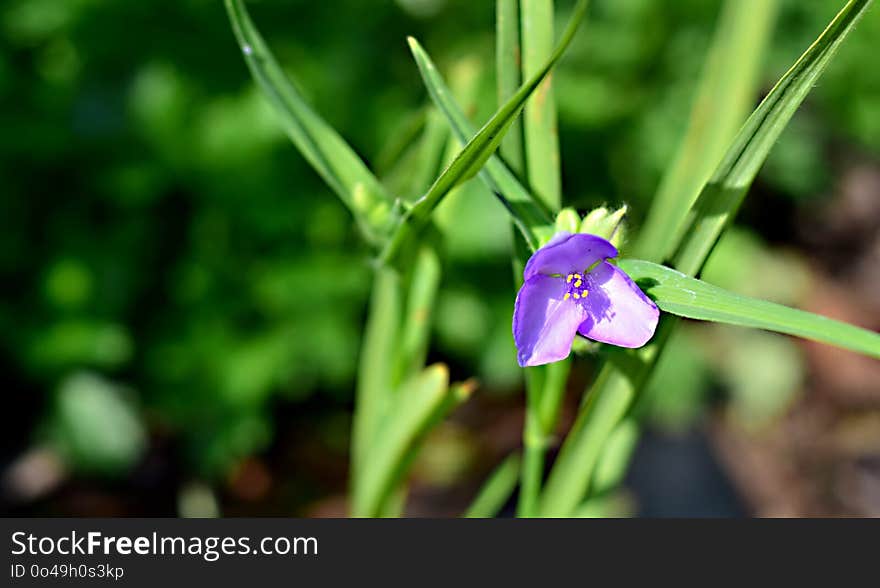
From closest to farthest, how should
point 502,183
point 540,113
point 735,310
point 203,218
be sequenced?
point 735,310, point 502,183, point 540,113, point 203,218

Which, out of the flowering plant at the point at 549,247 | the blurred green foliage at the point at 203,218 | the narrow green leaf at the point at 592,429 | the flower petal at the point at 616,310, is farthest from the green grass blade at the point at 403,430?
the blurred green foliage at the point at 203,218

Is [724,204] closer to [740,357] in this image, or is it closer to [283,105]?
[283,105]

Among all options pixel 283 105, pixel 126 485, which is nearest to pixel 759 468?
pixel 126 485

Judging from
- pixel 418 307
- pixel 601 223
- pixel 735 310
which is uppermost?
pixel 418 307

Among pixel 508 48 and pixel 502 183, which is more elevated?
pixel 508 48

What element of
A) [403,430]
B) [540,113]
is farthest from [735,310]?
[403,430]

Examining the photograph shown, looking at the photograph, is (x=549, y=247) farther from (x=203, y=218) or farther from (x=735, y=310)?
(x=203, y=218)
